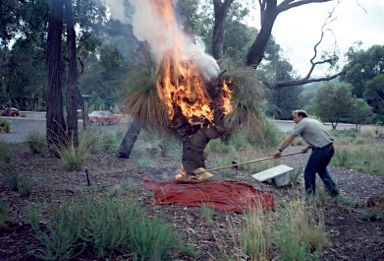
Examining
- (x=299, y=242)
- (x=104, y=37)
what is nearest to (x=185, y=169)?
(x=299, y=242)

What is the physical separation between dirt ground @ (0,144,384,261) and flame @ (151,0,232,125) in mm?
1573

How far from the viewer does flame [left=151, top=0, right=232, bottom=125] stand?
6746 millimetres

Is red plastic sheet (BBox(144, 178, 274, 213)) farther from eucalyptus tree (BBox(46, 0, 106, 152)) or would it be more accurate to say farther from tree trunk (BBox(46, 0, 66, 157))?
tree trunk (BBox(46, 0, 66, 157))

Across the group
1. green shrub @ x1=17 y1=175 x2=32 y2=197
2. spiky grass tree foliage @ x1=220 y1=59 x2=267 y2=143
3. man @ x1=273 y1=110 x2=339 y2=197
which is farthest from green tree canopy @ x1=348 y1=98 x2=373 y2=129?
green shrub @ x1=17 y1=175 x2=32 y2=197

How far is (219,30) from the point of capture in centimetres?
1034

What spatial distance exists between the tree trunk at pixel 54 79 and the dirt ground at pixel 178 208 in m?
0.64

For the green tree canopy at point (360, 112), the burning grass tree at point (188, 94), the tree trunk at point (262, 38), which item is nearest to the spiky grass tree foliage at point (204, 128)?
the burning grass tree at point (188, 94)

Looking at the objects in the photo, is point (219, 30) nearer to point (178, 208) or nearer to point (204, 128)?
point (204, 128)

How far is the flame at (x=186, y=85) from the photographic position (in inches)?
266

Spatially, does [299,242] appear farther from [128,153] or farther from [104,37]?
[104,37]

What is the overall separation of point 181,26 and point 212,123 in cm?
220

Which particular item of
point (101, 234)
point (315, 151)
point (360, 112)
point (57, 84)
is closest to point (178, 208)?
point (101, 234)

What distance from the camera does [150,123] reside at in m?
7.11

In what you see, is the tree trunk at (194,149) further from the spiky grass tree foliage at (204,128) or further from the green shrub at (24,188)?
the green shrub at (24,188)
